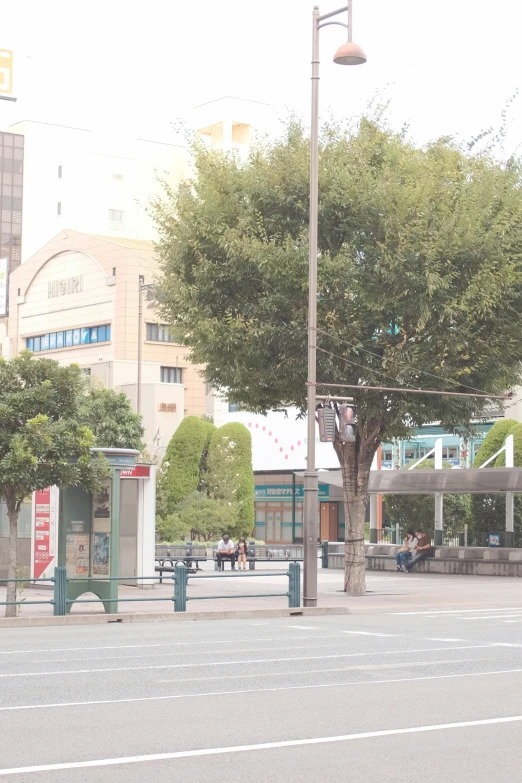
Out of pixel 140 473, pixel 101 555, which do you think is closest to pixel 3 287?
pixel 140 473

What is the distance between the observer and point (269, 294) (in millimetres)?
26156

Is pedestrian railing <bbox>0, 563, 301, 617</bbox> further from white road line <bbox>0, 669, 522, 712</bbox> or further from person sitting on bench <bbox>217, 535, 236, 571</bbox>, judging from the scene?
person sitting on bench <bbox>217, 535, 236, 571</bbox>

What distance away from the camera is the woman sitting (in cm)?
4112

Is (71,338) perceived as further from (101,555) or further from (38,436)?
(38,436)

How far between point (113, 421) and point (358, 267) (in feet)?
90.5

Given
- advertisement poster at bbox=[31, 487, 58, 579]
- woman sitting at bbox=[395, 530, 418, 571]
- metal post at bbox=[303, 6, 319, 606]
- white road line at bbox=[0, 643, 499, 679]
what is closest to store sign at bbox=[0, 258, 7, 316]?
woman sitting at bbox=[395, 530, 418, 571]

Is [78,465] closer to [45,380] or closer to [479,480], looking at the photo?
[45,380]

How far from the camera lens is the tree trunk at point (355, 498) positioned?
1147 inches

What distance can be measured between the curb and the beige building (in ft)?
187

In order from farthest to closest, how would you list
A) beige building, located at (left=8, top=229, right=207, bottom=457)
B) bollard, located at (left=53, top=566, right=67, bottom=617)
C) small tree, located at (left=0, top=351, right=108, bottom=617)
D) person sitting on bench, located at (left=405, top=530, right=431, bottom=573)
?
1. beige building, located at (left=8, top=229, right=207, bottom=457)
2. person sitting on bench, located at (left=405, top=530, right=431, bottom=573)
3. small tree, located at (left=0, top=351, right=108, bottom=617)
4. bollard, located at (left=53, top=566, right=67, bottom=617)

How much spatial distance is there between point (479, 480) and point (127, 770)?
31.9 metres

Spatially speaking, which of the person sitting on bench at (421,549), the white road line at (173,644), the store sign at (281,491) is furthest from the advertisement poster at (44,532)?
the store sign at (281,491)

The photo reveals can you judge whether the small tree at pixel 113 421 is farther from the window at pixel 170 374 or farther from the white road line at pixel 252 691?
the white road line at pixel 252 691

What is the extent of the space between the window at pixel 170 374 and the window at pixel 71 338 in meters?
4.91
